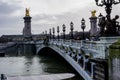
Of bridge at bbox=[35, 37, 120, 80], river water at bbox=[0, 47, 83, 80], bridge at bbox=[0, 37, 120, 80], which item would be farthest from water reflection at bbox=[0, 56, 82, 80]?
bridge at bbox=[35, 37, 120, 80]

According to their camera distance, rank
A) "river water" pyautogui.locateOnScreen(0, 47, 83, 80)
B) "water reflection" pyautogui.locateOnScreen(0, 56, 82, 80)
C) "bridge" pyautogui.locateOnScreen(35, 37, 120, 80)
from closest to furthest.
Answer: "bridge" pyautogui.locateOnScreen(35, 37, 120, 80)
"river water" pyautogui.locateOnScreen(0, 47, 83, 80)
"water reflection" pyautogui.locateOnScreen(0, 56, 82, 80)

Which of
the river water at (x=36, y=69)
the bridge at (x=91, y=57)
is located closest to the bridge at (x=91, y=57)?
the bridge at (x=91, y=57)

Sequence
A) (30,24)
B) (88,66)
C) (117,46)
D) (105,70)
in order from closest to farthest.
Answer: (117,46) → (105,70) → (88,66) → (30,24)

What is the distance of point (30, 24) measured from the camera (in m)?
122

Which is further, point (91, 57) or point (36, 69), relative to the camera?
point (36, 69)

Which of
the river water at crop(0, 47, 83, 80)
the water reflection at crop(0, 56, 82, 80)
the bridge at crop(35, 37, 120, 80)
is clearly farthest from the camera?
the water reflection at crop(0, 56, 82, 80)

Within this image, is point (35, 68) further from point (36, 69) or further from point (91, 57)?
point (91, 57)

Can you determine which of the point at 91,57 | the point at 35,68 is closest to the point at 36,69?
the point at 35,68

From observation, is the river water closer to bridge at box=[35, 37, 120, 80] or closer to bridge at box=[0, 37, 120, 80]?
bridge at box=[0, 37, 120, 80]

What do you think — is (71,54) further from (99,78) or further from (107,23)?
(99,78)

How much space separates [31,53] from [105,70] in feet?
265

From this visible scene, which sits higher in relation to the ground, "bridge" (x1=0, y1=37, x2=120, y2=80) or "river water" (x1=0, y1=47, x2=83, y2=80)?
"bridge" (x1=0, y1=37, x2=120, y2=80)

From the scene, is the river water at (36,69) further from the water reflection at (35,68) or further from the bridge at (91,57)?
the bridge at (91,57)

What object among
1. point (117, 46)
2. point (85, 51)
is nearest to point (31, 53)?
point (85, 51)
